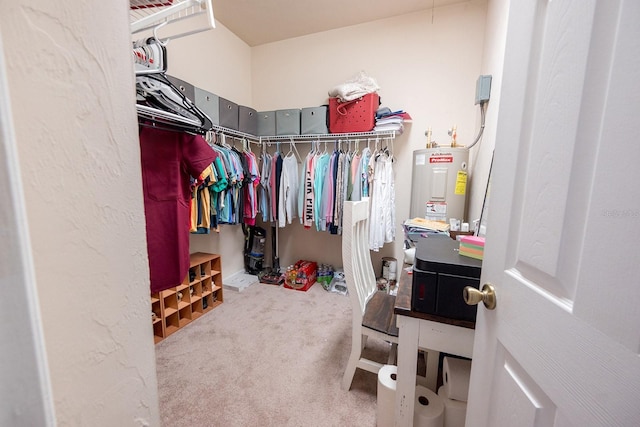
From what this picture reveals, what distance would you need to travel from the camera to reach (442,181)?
2.00 m

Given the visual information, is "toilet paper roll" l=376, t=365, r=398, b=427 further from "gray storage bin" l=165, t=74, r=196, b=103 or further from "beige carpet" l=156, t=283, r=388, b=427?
"gray storage bin" l=165, t=74, r=196, b=103

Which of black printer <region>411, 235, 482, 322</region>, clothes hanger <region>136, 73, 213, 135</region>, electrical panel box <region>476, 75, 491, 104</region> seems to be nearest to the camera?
black printer <region>411, 235, 482, 322</region>

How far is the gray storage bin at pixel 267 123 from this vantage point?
107 inches

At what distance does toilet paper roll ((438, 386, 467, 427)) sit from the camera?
974 millimetres

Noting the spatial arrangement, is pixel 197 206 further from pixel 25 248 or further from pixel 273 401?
pixel 25 248

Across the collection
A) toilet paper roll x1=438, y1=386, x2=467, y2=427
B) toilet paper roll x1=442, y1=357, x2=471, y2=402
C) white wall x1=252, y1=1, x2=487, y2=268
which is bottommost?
toilet paper roll x1=438, y1=386, x2=467, y2=427

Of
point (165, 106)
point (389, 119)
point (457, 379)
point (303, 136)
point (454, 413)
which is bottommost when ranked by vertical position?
point (454, 413)

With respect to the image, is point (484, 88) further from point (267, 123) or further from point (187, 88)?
point (187, 88)

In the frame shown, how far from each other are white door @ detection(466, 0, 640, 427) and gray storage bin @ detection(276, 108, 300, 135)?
7.27ft

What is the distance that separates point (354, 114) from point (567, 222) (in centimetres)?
223

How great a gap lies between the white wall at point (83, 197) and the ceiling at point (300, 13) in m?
2.52

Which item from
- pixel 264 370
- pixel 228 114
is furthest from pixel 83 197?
pixel 228 114

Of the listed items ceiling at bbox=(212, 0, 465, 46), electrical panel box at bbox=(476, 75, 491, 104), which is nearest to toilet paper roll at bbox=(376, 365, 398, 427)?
electrical panel box at bbox=(476, 75, 491, 104)

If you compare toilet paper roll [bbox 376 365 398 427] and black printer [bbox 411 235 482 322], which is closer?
black printer [bbox 411 235 482 322]
